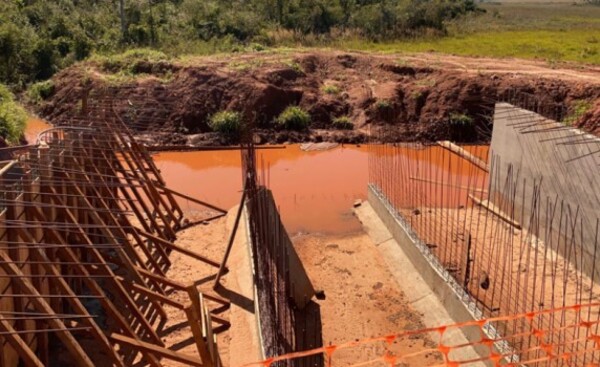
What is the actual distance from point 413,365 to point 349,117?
1215 centimetres

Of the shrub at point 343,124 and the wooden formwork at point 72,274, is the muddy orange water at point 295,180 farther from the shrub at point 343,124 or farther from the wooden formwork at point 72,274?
the wooden formwork at point 72,274

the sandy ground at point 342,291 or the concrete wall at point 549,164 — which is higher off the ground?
the concrete wall at point 549,164

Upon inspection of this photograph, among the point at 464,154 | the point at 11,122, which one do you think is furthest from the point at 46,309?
the point at 464,154

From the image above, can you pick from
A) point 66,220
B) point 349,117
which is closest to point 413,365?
point 66,220

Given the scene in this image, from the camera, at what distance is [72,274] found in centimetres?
709

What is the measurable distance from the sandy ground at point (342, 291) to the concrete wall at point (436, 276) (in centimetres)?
47

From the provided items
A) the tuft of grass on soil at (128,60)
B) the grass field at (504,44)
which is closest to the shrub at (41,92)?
the tuft of grass on soil at (128,60)

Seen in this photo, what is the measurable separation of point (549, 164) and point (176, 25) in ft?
73.1

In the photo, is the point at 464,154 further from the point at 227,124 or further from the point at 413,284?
the point at 413,284

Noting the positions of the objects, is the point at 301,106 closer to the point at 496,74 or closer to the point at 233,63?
the point at 233,63

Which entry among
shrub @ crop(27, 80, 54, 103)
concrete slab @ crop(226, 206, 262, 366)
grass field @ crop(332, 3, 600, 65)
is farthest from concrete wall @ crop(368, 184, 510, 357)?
grass field @ crop(332, 3, 600, 65)

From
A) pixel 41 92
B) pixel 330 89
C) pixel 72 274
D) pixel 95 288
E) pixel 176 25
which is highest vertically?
pixel 176 25

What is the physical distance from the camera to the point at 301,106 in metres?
18.5

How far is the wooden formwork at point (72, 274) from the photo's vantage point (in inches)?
202
